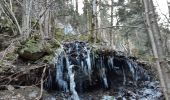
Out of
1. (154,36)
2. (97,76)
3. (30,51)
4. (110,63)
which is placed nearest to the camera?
(154,36)

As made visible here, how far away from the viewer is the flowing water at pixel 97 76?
378 inches

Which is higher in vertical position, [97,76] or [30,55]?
[30,55]

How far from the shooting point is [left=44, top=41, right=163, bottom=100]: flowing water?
9609 mm

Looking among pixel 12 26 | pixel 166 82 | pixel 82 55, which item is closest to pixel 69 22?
pixel 12 26

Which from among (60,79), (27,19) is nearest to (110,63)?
(60,79)

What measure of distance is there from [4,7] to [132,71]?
6.63 meters

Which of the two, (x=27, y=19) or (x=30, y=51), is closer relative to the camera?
(x=30, y=51)

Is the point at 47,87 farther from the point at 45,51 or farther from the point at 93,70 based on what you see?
the point at 93,70

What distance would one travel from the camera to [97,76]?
10.6 metres

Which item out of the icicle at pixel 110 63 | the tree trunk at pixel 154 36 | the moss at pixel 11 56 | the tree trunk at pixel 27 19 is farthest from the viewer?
the icicle at pixel 110 63

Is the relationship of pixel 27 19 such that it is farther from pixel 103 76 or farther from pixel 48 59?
pixel 103 76

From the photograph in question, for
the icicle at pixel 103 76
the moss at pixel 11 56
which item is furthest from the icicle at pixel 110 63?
the moss at pixel 11 56

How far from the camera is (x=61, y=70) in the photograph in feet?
31.8

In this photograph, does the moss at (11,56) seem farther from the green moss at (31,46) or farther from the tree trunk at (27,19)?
the tree trunk at (27,19)
